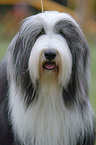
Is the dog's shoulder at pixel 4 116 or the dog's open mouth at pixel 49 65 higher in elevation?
the dog's open mouth at pixel 49 65

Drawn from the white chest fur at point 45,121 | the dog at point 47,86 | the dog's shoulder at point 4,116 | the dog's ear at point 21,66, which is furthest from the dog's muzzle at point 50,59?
the dog's shoulder at point 4,116

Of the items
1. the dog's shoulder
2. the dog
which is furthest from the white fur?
the dog's shoulder

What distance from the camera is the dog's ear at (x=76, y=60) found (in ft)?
10.8

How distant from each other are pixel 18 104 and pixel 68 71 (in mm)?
713

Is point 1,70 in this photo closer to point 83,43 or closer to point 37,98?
point 37,98

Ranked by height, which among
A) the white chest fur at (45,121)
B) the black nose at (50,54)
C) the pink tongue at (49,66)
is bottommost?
the white chest fur at (45,121)

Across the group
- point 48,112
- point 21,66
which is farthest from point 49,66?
point 48,112

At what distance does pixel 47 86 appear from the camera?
328 centimetres

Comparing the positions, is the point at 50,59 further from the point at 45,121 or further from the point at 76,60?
the point at 45,121

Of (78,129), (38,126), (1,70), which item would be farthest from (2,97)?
(78,129)

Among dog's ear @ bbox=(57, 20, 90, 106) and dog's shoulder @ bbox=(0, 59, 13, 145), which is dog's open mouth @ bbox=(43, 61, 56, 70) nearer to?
dog's ear @ bbox=(57, 20, 90, 106)

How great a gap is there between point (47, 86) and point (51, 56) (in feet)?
1.25

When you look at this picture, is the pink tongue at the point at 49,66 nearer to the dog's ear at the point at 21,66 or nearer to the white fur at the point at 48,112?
the white fur at the point at 48,112

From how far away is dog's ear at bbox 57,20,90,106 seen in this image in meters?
3.30
